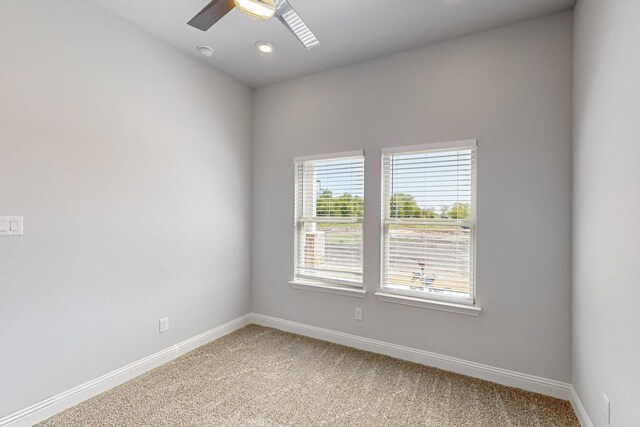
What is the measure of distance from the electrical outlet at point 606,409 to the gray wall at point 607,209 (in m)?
0.04

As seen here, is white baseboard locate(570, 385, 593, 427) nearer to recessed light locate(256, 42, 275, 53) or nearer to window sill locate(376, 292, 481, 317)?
window sill locate(376, 292, 481, 317)

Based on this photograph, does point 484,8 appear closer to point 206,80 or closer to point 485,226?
point 485,226

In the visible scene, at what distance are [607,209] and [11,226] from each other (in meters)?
3.43

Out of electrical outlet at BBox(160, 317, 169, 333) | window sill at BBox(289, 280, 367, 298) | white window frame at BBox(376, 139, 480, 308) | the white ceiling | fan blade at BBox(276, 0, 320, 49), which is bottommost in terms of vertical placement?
electrical outlet at BBox(160, 317, 169, 333)

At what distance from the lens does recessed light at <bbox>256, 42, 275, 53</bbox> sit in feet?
8.91

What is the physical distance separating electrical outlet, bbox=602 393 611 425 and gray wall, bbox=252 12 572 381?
638mm

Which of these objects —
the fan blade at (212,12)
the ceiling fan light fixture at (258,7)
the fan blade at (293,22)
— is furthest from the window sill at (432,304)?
the fan blade at (212,12)

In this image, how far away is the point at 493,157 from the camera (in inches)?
95.6

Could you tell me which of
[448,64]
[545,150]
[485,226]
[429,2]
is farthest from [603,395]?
[429,2]

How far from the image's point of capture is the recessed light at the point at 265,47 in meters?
2.72

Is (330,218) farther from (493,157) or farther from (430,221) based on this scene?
(493,157)

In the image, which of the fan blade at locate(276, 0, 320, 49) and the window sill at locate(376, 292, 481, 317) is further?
the window sill at locate(376, 292, 481, 317)

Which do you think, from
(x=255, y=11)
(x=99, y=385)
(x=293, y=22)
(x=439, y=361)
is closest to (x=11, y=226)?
(x=99, y=385)

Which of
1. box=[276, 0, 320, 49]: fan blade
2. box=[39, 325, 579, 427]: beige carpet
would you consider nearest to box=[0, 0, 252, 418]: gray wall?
box=[39, 325, 579, 427]: beige carpet
